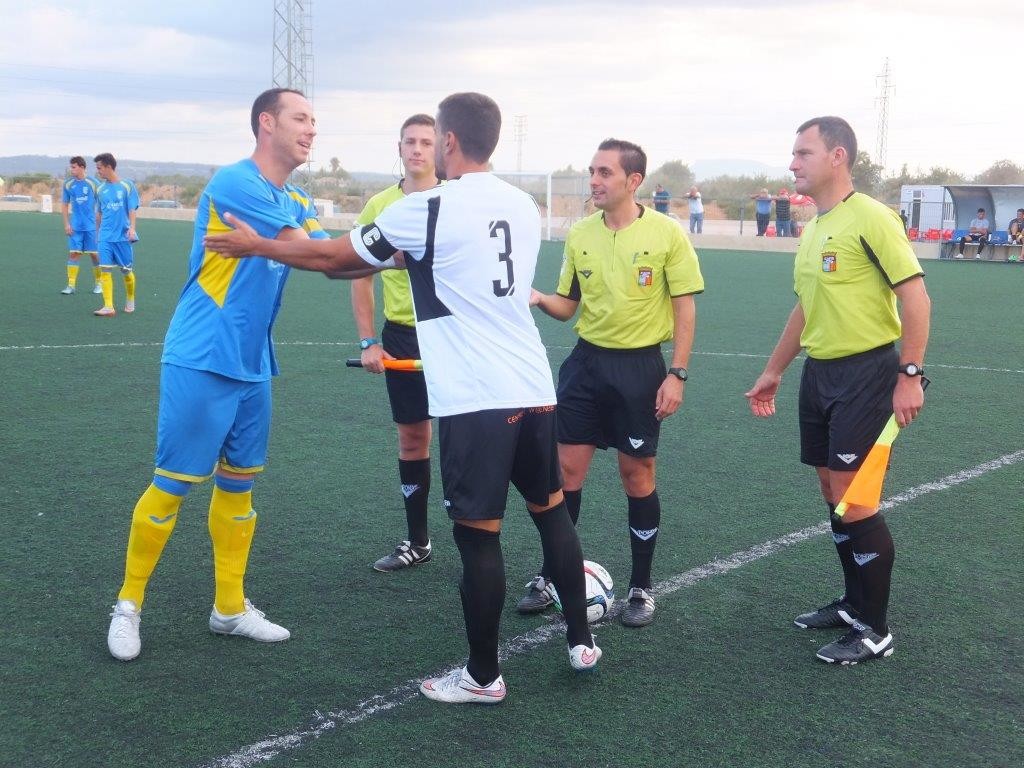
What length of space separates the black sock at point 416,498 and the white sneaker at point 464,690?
5.14ft

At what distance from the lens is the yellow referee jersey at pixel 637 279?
15.8 ft

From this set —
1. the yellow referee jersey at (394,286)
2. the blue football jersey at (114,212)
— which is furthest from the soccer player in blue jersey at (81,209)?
the yellow referee jersey at (394,286)

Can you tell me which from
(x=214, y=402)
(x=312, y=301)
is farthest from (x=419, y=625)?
(x=312, y=301)

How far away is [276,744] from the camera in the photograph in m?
3.59

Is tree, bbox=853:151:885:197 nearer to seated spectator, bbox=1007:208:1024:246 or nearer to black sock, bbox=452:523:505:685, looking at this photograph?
seated spectator, bbox=1007:208:1024:246

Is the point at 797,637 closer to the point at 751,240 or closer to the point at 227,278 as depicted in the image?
the point at 227,278

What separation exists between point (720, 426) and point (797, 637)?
3.95 m

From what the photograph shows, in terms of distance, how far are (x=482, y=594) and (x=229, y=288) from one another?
1605 mm

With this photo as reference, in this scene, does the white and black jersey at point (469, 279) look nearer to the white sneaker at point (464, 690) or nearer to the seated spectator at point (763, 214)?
the white sneaker at point (464, 690)

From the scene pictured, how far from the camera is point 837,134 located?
14.6 ft

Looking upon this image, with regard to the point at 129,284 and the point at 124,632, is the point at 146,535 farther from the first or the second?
the point at 129,284

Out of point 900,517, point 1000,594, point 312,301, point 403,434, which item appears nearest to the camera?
point 1000,594

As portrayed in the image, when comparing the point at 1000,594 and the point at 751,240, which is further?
the point at 751,240

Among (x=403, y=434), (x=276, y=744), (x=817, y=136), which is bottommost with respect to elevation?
(x=276, y=744)
